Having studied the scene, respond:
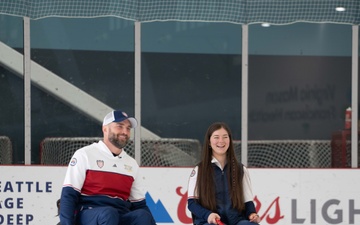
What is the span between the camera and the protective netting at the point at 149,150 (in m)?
7.80

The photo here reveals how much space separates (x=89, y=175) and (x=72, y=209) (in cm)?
25

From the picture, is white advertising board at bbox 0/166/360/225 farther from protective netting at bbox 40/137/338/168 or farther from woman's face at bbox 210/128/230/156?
woman's face at bbox 210/128/230/156

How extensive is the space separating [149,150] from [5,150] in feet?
3.98

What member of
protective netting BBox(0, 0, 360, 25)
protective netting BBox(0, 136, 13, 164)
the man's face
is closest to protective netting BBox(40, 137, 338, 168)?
protective netting BBox(0, 136, 13, 164)

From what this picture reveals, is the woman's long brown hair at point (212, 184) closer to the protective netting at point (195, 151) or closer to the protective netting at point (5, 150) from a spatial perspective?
the protective netting at point (195, 151)

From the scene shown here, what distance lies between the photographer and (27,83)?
766cm

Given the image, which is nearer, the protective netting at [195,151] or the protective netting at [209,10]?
the protective netting at [209,10]

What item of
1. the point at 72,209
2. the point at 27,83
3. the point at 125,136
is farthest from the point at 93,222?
the point at 27,83

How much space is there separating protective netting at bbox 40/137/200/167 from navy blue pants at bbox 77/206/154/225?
288 cm

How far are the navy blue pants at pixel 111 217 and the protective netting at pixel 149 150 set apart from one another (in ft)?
9.45

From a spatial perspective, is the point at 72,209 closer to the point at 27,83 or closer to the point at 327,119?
the point at 27,83

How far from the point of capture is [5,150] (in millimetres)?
7703

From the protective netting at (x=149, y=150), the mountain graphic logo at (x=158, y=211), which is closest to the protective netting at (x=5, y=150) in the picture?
the protective netting at (x=149, y=150)

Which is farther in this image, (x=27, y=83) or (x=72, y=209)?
(x=27, y=83)
